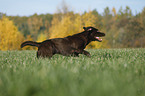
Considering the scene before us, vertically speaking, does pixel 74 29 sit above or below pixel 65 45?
above

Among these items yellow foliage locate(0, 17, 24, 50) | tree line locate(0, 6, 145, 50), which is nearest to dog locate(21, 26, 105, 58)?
tree line locate(0, 6, 145, 50)

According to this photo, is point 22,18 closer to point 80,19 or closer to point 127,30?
point 127,30

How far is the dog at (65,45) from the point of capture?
667cm

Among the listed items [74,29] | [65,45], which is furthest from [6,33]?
[65,45]

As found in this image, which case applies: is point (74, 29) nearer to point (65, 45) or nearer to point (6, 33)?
point (6, 33)

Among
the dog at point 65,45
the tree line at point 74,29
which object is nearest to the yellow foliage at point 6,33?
the tree line at point 74,29

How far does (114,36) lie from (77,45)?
2446 inches

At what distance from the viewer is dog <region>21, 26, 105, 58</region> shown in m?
6.67

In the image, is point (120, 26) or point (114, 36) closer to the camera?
point (114, 36)

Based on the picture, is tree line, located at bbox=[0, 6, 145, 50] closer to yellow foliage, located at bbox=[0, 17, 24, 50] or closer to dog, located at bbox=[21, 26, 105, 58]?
yellow foliage, located at bbox=[0, 17, 24, 50]

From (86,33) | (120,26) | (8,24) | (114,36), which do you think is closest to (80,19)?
(8,24)

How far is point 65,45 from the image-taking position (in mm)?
7027

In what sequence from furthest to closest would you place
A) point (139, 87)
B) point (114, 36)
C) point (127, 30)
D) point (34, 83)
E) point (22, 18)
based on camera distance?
point (22, 18) → point (114, 36) → point (127, 30) → point (139, 87) → point (34, 83)

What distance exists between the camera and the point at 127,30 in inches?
2183
